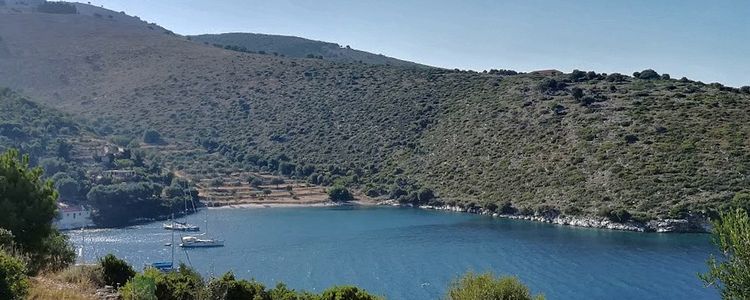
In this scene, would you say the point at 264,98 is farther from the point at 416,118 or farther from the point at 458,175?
the point at 458,175

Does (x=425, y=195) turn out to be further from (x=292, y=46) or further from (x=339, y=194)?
(x=292, y=46)

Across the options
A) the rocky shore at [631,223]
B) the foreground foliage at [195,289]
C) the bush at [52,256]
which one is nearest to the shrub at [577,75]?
the rocky shore at [631,223]

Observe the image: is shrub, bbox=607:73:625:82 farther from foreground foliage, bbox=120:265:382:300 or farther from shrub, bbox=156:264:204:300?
shrub, bbox=156:264:204:300

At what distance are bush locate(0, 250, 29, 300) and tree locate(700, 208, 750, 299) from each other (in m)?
11.0

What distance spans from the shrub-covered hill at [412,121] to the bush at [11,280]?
5107 cm

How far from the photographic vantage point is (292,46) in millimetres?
148625

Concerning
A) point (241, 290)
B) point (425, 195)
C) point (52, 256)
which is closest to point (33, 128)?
point (425, 195)

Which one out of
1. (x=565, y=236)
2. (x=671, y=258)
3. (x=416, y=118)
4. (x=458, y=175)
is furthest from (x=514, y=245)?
(x=416, y=118)

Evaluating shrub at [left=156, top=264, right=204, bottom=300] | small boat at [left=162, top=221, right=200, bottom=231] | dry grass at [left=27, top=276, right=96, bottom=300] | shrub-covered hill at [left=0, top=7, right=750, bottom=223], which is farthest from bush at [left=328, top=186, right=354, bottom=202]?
dry grass at [left=27, top=276, right=96, bottom=300]

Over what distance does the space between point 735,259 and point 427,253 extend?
34.7 meters

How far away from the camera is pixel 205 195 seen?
71062mm

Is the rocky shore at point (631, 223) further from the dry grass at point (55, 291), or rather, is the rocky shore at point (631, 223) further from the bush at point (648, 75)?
the dry grass at point (55, 291)

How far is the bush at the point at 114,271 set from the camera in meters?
11.2

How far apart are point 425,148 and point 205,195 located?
23291 mm
